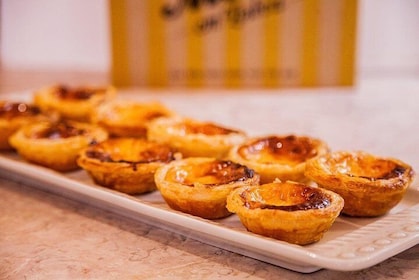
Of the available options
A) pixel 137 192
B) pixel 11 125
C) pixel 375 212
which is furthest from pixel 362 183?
pixel 11 125

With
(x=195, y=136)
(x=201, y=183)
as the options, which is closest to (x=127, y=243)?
(x=201, y=183)

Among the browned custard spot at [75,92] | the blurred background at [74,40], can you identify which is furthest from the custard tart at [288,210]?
the blurred background at [74,40]

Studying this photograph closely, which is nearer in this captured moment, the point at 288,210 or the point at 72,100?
the point at 288,210

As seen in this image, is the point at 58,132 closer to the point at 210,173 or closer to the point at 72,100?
the point at 72,100

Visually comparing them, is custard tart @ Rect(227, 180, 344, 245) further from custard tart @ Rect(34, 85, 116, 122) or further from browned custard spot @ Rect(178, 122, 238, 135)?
custard tart @ Rect(34, 85, 116, 122)

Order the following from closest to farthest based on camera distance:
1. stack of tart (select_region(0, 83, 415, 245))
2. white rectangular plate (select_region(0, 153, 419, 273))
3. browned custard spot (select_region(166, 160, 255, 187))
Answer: white rectangular plate (select_region(0, 153, 419, 273)) → stack of tart (select_region(0, 83, 415, 245)) → browned custard spot (select_region(166, 160, 255, 187))

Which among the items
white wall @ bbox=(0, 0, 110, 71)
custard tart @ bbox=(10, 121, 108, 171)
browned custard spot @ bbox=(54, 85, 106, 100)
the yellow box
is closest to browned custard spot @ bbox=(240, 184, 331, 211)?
custard tart @ bbox=(10, 121, 108, 171)

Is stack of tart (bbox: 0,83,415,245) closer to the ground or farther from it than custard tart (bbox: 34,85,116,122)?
closer to the ground
